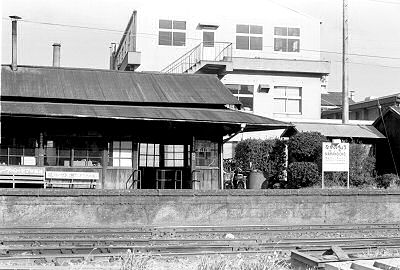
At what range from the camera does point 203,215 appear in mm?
17797

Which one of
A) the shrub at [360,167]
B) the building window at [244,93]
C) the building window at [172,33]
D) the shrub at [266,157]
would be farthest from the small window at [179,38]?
the shrub at [360,167]

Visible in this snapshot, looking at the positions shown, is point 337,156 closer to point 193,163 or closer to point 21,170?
point 193,163

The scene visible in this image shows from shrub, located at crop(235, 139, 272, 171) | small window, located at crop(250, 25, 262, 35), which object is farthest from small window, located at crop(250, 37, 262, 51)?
shrub, located at crop(235, 139, 272, 171)

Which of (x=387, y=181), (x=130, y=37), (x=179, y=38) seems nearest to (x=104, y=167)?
(x=387, y=181)

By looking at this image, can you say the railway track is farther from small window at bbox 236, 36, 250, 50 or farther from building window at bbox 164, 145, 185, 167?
small window at bbox 236, 36, 250, 50

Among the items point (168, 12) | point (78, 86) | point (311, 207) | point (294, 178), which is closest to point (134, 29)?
point (168, 12)

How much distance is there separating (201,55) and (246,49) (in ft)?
15.5

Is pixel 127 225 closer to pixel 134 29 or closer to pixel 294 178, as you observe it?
pixel 294 178

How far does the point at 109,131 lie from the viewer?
2106 cm

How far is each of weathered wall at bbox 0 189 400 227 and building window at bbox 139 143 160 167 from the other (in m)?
5.12

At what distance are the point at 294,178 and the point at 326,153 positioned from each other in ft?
8.32

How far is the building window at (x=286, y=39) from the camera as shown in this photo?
140 ft

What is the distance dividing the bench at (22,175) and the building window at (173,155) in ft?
16.2

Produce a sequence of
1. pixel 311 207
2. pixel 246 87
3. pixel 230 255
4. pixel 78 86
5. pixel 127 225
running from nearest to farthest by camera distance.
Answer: pixel 230 255 → pixel 127 225 → pixel 311 207 → pixel 78 86 → pixel 246 87
